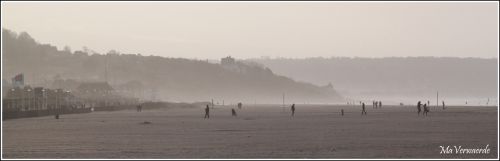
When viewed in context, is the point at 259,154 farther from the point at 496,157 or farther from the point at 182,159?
the point at 496,157

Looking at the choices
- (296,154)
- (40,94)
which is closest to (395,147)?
(296,154)

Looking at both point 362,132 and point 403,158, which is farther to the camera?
point 362,132

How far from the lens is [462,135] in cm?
3622

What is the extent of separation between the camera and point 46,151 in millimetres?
28453

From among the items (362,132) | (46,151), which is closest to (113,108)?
(362,132)

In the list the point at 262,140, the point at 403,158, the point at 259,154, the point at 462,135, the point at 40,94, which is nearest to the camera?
the point at 403,158

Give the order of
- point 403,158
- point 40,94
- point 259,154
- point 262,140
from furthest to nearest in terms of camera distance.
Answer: point 40,94
point 262,140
point 259,154
point 403,158

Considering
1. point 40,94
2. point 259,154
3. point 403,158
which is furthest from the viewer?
point 40,94

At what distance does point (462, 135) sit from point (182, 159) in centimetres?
1503

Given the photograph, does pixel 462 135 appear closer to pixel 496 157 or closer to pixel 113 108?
pixel 496 157

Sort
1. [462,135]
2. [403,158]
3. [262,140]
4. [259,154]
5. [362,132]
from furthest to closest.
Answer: [362,132]
[462,135]
[262,140]
[259,154]
[403,158]

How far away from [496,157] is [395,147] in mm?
4692

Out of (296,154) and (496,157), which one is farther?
(296,154)

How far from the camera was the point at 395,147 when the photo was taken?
29.4 m
